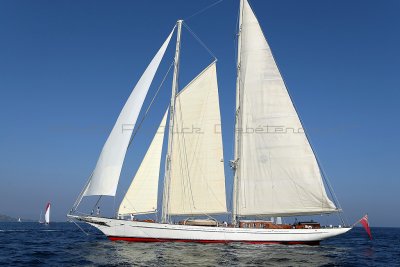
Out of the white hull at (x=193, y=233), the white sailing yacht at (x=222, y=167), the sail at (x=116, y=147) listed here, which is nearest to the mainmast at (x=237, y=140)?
the white sailing yacht at (x=222, y=167)

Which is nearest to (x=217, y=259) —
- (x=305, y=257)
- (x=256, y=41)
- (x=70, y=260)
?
(x=305, y=257)

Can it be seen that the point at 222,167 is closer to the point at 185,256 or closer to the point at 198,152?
the point at 198,152

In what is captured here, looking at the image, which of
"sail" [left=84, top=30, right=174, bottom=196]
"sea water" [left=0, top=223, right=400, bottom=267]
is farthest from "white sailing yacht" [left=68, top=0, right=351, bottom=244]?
"sea water" [left=0, top=223, right=400, bottom=267]

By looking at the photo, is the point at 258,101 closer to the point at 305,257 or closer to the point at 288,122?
the point at 288,122

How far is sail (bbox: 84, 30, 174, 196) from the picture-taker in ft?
108

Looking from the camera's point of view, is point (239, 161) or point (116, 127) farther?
point (239, 161)

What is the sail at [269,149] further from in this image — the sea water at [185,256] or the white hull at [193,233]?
the sea water at [185,256]

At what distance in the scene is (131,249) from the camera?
1182 inches

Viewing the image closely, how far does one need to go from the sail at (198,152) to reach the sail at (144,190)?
5.39 ft

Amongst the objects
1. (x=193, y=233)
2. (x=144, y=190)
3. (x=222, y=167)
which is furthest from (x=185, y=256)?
(x=222, y=167)

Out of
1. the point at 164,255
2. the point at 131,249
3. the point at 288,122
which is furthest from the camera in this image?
the point at 288,122

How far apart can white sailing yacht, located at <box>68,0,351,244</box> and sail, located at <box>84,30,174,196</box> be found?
0.09m

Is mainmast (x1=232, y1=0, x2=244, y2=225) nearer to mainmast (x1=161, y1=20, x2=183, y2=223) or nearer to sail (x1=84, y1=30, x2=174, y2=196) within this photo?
mainmast (x1=161, y1=20, x2=183, y2=223)

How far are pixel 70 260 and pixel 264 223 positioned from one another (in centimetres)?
1786
